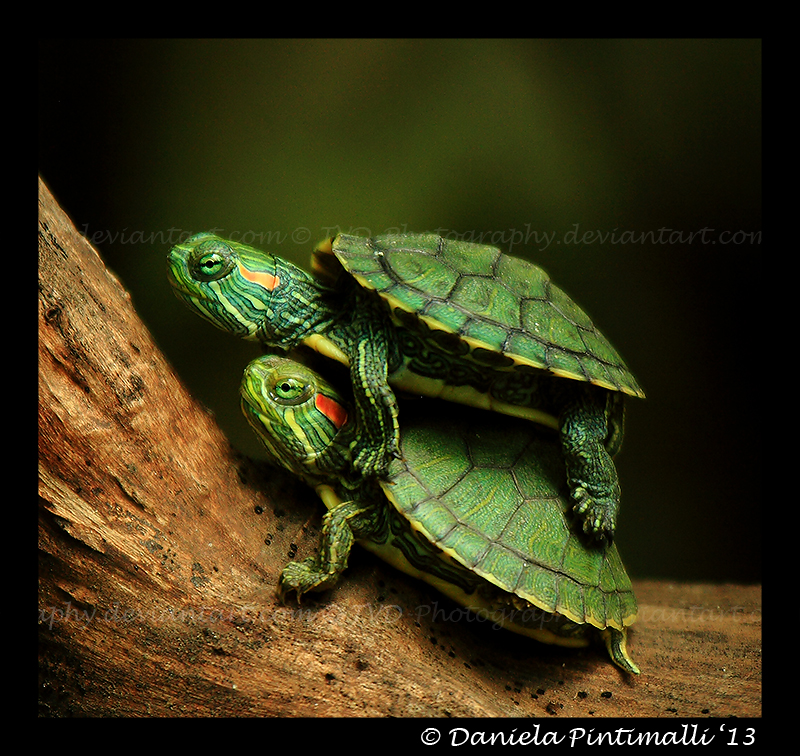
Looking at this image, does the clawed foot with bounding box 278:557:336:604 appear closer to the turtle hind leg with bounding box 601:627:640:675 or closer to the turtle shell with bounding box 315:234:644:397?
the turtle shell with bounding box 315:234:644:397

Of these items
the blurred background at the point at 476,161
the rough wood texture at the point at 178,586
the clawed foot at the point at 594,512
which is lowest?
the rough wood texture at the point at 178,586

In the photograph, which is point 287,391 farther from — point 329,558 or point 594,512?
point 594,512

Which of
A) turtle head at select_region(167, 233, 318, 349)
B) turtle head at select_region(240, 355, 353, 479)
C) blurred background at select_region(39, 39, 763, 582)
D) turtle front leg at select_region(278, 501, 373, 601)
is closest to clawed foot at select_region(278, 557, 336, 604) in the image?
turtle front leg at select_region(278, 501, 373, 601)

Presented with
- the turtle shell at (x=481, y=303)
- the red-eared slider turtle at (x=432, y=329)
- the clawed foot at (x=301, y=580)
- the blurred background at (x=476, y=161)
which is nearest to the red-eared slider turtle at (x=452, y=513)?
the clawed foot at (x=301, y=580)

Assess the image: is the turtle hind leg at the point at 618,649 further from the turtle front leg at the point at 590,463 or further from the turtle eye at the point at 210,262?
the turtle eye at the point at 210,262

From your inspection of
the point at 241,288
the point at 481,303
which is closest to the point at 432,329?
the point at 481,303

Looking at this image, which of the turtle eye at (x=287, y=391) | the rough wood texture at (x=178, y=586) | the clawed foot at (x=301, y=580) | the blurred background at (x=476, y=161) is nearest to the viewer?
the rough wood texture at (x=178, y=586)
